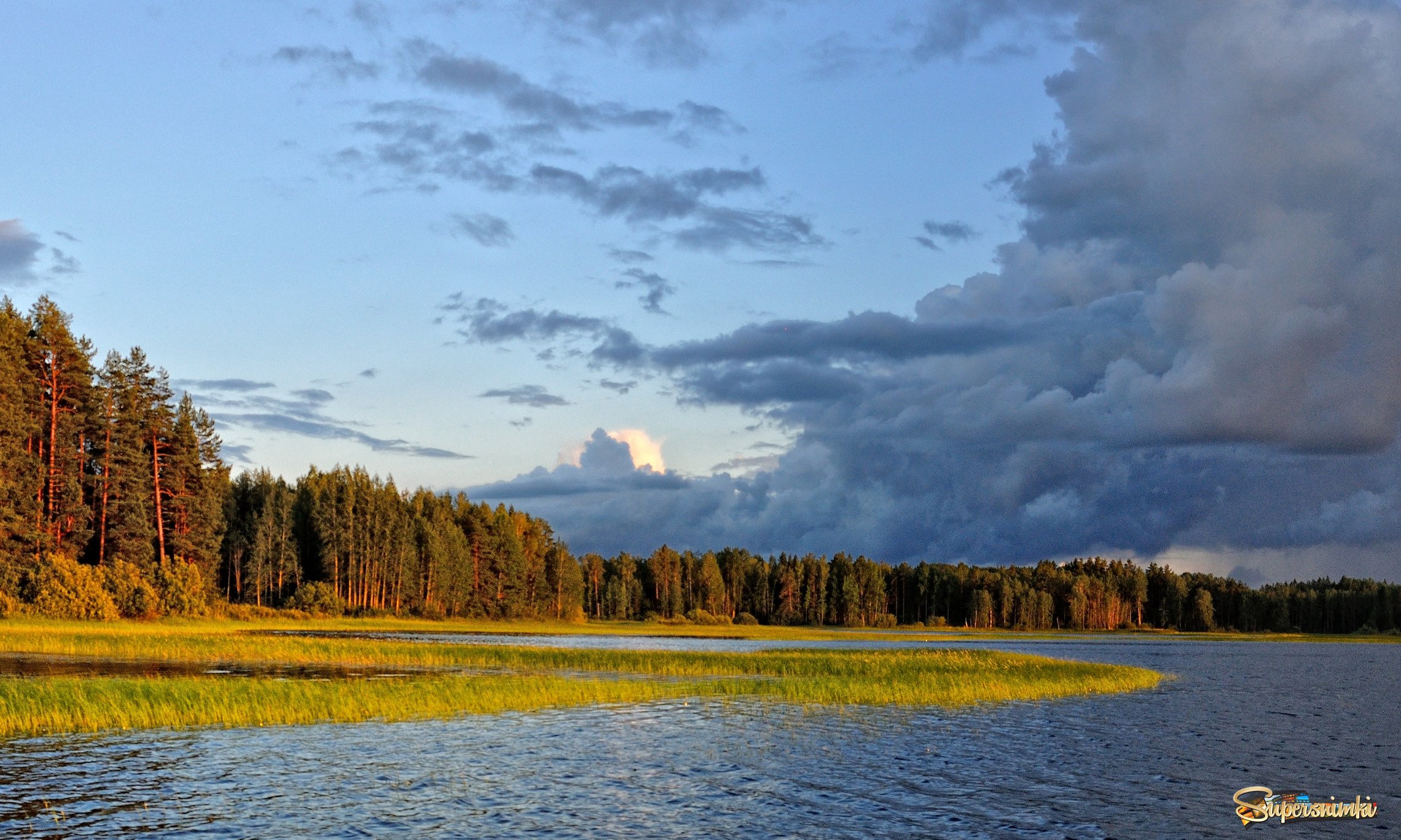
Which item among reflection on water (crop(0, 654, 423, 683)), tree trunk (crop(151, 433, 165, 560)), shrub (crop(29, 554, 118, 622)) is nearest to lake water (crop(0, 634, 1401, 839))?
reflection on water (crop(0, 654, 423, 683))

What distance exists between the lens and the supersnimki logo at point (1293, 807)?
27.3 m

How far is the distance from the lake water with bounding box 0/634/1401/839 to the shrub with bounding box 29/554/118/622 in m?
70.8

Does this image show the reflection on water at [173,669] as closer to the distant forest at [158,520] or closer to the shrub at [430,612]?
the distant forest at [158,520]

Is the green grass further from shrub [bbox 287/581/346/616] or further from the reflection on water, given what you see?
shrub [bbox 287/581/346/616]

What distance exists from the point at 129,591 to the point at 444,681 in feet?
218

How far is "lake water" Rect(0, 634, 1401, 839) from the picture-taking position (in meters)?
24.3

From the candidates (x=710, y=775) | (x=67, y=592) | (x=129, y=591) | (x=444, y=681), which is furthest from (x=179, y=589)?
(x=710, y=775)

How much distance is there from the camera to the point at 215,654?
69.7 metres

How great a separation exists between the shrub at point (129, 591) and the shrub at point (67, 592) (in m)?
2.18

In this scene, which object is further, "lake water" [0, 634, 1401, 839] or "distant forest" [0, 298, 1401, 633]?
"distant forest" [0, 298, 1401, 633]

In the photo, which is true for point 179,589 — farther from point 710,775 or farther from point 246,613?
point 710,775

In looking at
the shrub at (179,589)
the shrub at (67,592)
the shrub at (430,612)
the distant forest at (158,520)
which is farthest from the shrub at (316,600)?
the shrub at (67,592)

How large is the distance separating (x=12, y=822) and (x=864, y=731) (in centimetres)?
2933

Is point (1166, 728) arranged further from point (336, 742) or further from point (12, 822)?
point (12, 822)
